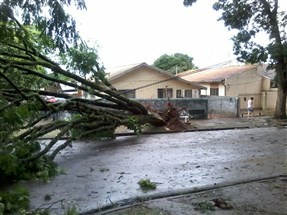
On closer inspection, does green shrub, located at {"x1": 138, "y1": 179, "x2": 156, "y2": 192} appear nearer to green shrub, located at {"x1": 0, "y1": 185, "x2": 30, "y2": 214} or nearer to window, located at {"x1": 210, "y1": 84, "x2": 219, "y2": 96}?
green shrub, located at {"x1": 0, "y1": 185, "x2": 30, "y2": 214}

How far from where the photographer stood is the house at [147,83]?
24.4 meters

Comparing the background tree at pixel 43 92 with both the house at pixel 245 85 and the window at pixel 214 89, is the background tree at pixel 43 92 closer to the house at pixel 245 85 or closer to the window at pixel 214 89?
the house at pixel 245 85

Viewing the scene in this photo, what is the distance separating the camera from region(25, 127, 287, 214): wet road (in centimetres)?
547

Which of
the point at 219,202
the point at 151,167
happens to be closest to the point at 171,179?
the point at 151,167

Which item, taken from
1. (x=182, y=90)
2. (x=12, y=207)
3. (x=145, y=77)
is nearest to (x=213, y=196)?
(x=12, y=207)

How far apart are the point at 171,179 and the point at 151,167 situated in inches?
44.0

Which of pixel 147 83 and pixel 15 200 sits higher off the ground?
pixel 147 83

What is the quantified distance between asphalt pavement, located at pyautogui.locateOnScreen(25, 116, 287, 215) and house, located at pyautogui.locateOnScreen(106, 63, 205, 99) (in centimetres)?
1379

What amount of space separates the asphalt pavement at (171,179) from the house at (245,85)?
1923cm

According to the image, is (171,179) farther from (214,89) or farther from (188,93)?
(214,89)

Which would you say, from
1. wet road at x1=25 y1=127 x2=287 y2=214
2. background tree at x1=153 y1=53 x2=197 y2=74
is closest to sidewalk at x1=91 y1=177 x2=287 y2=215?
wet road at x1=25 y1=127 x2=287 y2=214

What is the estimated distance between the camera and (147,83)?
25406mm

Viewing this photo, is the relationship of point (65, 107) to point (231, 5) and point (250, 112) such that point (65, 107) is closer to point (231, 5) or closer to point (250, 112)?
point (231, 5)

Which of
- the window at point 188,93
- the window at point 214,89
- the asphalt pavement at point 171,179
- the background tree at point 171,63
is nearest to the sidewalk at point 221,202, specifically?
the asphalt pavement at point 171,179
